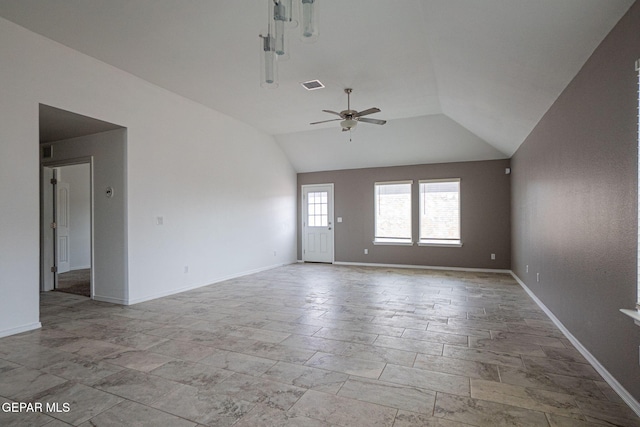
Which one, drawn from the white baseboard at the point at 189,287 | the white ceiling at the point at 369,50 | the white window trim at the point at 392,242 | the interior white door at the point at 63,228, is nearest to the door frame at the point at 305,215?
the white window trim at the point at 392,242

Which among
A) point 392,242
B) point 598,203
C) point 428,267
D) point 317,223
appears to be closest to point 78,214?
point 317,223

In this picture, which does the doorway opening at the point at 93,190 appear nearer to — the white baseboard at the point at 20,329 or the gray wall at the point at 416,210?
the white baseboard at the point at 20,329

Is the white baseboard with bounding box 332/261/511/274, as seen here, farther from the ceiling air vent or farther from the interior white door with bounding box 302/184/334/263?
the ceiling air vent

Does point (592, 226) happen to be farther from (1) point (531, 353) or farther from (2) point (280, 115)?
(2) point (280, 115)

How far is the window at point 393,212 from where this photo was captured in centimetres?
816

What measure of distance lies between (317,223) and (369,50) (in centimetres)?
566

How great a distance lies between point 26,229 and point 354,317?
3.76m

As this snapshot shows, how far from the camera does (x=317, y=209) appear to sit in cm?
910

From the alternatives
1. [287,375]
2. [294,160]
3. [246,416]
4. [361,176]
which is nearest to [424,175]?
[361,176]

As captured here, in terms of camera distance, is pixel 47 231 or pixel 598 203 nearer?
pixel 598 203

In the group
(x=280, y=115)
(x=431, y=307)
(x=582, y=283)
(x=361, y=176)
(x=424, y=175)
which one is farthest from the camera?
(x=361, y=176)

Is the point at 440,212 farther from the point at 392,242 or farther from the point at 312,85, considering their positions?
the point at 312,85

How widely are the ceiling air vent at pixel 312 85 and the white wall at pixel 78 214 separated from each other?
6.19 m

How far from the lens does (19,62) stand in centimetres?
348
